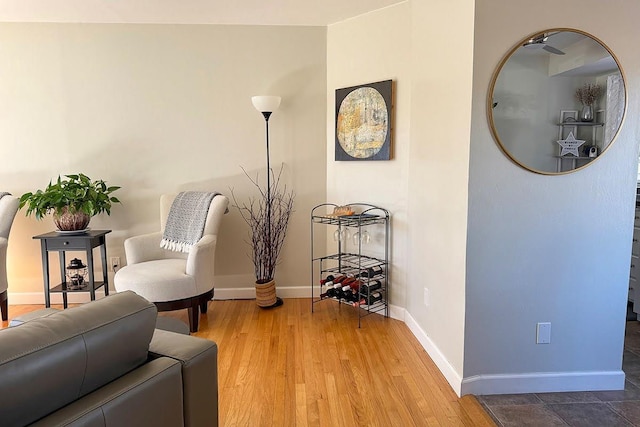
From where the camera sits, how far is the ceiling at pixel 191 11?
10.9ft

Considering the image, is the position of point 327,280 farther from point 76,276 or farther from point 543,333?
point 76,276

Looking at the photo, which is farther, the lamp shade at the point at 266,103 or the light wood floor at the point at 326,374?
the lamp shade at the point at 266,103

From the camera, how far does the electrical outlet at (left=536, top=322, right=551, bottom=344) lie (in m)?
2.39

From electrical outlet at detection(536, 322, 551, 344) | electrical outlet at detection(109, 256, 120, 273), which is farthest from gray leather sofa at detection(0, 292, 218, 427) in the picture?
electrical outlet at detection(109, 256, 120, 273)

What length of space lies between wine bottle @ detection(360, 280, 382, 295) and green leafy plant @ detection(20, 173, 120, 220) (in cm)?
221

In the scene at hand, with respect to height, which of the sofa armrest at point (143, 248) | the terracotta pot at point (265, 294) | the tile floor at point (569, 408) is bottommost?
the tile floor at point (569, 408)

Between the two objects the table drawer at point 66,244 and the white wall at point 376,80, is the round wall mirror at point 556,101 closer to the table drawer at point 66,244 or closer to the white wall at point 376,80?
the white wall at point 376,80

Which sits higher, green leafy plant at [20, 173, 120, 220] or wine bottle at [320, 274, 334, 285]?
green leafy plant at [20, 173, 120, 220]

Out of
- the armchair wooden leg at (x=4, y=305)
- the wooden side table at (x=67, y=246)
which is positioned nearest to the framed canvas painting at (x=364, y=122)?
the wooden side table at (x=67, y=246)

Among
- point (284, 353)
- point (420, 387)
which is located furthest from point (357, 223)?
point (420, 387)

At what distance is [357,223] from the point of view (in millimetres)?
3557

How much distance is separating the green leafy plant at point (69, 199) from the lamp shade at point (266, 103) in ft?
4.81

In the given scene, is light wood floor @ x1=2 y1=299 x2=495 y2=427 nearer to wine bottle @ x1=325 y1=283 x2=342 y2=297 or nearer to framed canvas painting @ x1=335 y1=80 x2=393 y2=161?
wine bottle @ x1=325 y1=283 x2=342 y2=297

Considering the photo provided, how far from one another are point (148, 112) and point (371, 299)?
2503 mm
